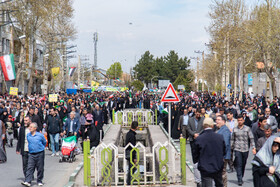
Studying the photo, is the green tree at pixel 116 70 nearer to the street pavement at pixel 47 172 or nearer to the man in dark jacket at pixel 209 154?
the street pavement at pixel 47 172

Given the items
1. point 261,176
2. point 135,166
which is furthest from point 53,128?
point 261,176

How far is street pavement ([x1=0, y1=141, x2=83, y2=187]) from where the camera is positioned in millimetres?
9383

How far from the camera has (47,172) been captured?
34.8 ft

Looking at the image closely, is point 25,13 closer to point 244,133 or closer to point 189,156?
point 189,156

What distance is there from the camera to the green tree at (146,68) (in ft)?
375

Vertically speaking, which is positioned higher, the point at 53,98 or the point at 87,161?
the point at 53,98

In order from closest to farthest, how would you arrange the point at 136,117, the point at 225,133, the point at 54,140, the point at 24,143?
the point at 225,133 → the point at 24,143 → the point at 54,140 → the point at 136,117

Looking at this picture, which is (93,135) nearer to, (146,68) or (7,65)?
(7,65)

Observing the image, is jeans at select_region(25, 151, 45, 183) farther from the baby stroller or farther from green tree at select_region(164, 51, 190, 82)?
green tree at select_region(164, 51, 190, 82)

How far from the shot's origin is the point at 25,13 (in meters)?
37.2

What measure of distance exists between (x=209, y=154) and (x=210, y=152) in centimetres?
4

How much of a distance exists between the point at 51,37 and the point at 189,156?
1498 inches

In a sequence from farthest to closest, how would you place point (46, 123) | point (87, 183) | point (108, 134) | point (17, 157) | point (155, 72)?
point (155, 72)
point (108, 134)
point (46, 123)
point (17, 157)
point (87, 183)

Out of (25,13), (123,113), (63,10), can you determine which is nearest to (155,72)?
(63,10)
